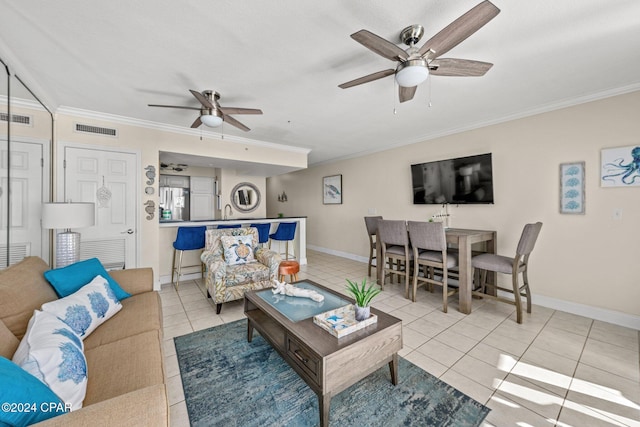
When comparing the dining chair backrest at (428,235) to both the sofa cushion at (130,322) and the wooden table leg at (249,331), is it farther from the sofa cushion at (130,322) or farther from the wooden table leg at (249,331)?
the sofa cushion at (130,322)

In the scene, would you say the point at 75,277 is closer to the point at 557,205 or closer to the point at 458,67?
the point at 458,67

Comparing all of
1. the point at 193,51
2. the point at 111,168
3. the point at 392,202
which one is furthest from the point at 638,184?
the point at 111,168

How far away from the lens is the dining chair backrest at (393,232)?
3.39 m

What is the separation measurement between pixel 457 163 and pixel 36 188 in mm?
5366

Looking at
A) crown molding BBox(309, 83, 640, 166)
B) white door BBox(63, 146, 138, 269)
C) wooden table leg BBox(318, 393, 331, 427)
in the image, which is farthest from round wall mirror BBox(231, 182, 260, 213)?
wooden table leg BBox(318, 393, 331, 427)

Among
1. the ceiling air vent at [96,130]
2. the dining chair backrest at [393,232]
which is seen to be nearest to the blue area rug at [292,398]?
the dining chair backrest at [393,232]

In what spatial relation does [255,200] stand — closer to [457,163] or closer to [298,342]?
[457,163]

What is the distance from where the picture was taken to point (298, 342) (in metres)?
1.53

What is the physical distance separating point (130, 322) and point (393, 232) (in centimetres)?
298

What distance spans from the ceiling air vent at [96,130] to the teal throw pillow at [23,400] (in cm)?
357

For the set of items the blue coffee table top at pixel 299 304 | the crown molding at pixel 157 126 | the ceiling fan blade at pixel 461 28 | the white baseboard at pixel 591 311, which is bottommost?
the white baseboard at pixel 591 311

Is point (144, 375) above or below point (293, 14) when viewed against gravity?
below

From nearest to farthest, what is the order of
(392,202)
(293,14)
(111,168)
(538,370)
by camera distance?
(293,14) → (538,370) → (111,168) → (392,202)

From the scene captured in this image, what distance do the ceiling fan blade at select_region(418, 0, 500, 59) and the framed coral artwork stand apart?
251 cm
